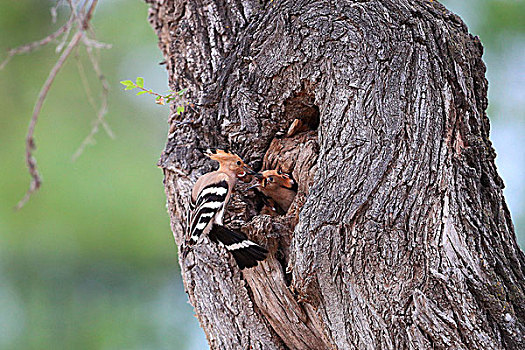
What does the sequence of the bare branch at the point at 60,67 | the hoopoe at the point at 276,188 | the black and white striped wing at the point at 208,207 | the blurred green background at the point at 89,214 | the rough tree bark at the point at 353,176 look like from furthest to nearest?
the blurred green background at the point at 89,214, the bare branch at the point at 60,67, the hoopoe at the point at 276,188, the black and white striped wing at the point at 208,207, the rough tree bark at the point at 353,176

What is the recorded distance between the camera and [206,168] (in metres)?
1.71

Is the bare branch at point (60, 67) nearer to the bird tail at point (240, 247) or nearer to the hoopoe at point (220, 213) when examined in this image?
the hoopoe at point (220, 213)

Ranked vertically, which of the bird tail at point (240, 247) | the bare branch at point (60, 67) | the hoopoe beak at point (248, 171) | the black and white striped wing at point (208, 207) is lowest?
the bird tail at point (240, 247)

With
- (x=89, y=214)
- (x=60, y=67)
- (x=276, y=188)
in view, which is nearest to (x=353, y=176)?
(x=276, y=188)

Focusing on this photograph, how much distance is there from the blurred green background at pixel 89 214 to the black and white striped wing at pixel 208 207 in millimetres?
2834

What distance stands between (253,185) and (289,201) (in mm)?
127

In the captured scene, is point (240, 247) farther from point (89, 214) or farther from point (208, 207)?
point (89, 214)

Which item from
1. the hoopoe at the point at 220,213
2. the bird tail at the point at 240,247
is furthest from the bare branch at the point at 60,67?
the bird tail at the point at 240,247

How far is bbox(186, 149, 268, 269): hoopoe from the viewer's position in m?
1.50

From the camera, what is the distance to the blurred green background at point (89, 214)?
4.33 meters

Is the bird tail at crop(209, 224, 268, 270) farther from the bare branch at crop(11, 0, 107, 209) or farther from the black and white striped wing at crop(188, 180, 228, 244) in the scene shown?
the bare branch at crop(11, 0, 107, 209)

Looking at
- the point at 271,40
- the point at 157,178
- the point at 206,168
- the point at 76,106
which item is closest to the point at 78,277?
the point at 157,178

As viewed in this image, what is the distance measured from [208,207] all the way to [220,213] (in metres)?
0.07

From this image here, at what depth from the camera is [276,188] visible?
5.35 ft
